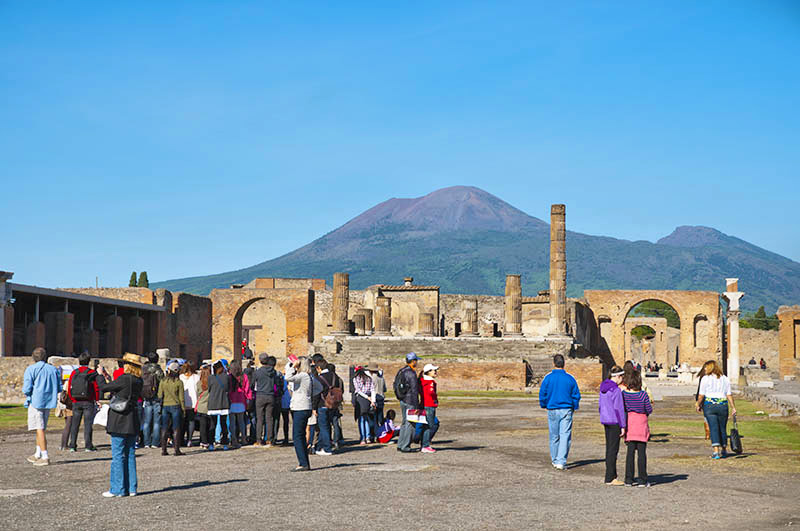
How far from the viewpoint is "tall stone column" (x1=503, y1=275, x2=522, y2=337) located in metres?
48.3

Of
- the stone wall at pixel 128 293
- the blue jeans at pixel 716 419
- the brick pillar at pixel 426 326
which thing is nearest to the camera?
the blue jeans at pixel 716 419

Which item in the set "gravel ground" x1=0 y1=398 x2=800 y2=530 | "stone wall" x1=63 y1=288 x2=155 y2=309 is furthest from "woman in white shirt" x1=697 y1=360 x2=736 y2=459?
"stone wall" x1=63 y1=288 x2=155 y2=309

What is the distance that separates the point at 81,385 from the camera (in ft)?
45.6

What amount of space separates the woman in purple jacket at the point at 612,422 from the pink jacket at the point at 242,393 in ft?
19.5

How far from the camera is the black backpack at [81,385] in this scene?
45.5 feet

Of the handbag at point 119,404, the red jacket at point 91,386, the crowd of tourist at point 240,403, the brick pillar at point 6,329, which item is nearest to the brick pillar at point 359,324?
the brick pillar at point 6,329

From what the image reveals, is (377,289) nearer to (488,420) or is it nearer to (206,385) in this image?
(488,420)

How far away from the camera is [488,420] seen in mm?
21266

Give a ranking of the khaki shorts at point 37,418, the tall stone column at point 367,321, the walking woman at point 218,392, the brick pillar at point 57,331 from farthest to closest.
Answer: the tall stone column at point 367,321
the brick pillar at point 57,331
the walking woman at point 218,392
the khaki shorts at point 37,418

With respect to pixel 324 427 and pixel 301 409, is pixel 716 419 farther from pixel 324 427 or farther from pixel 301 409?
pixel 301 409

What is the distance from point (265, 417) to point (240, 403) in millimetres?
445

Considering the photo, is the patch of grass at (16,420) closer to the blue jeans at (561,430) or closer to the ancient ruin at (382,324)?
the ancient ruin at (382,324)

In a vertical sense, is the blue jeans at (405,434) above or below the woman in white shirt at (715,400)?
below

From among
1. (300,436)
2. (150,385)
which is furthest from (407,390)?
(150,385)
